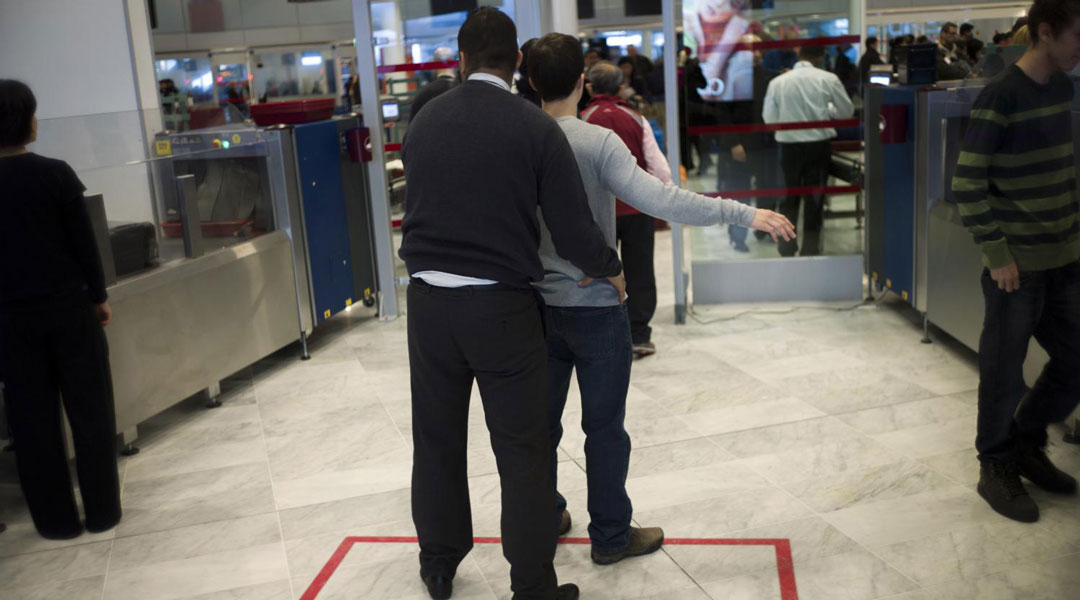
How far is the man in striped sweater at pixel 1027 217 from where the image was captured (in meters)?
2.92

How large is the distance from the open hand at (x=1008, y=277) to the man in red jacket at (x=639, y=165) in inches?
73.0

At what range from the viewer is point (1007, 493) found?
3.22 metres

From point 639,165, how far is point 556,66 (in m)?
2.35

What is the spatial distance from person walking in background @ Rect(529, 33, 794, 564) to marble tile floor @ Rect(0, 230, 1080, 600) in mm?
323

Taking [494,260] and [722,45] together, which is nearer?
[494,260]

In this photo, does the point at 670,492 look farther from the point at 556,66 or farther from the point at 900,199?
the point at 900,199

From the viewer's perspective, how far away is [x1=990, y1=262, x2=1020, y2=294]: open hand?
2996mm

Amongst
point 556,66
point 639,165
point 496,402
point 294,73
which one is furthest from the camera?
point 294,73

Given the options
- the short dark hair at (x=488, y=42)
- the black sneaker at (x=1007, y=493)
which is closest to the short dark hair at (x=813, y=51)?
the black sneaker at (x=1007, y=493)

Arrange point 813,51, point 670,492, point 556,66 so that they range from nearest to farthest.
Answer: point 556,66 → point 670,492 → point 813,51

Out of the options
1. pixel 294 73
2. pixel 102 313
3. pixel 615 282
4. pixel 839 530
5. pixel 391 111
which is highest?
pixel 294 73

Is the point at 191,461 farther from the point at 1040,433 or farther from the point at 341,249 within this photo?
the point at 1040,433

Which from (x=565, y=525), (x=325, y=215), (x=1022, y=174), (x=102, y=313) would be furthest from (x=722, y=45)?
(x=102, y=313)

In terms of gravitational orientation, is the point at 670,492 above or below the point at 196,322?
below
